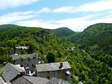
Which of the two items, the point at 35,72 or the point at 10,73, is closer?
the point at 10,73

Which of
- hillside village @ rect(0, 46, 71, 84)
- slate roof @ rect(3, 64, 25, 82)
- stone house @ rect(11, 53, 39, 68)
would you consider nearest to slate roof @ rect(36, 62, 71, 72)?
hillside village @ rect(0, 46, 71, 84)

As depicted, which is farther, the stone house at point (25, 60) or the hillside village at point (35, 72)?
the stone house at point (25, 60)

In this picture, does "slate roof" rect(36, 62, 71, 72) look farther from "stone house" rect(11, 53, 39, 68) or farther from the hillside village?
"stone house" rect(11, 53, 39, 68)

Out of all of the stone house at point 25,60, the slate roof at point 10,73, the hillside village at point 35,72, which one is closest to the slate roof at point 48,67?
the hillside village at point 35,72

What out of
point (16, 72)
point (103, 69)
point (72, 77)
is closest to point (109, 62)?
point (103, 69)

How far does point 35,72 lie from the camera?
7262 cm

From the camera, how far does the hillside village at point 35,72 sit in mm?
47631

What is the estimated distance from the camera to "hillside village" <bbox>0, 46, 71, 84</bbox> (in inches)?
1875

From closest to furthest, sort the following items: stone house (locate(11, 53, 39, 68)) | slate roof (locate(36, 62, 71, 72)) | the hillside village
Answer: the hillside village
slate roof (locate(36, 62, 71, 72))
stone house (locate(11, 53, 39, 68))

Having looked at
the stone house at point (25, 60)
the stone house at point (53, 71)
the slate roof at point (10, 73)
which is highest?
the slate roof at point (10, 73)

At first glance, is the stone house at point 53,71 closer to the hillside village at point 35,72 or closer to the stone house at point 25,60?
the hillside village at point 35,72

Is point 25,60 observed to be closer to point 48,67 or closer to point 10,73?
point 48,67

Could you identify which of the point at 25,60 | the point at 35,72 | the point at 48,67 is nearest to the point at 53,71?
the point at 48,67

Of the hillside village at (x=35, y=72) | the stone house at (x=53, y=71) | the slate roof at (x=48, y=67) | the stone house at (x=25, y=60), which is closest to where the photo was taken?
the hillside village at (x=35, y=72)
